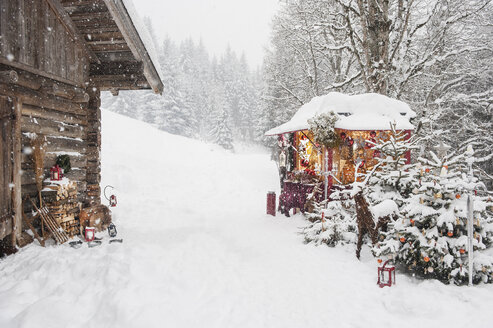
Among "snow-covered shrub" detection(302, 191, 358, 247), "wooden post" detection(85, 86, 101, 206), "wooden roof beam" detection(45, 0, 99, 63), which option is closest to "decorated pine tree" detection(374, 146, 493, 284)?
"snow-covered shrub" detection(302, 191, 358, 247)

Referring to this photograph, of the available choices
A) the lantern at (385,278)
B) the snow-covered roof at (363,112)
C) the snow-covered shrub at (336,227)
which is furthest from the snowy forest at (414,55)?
the lantern at (385,278)

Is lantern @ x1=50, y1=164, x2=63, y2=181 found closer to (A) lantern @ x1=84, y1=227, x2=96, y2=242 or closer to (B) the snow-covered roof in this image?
(A) lantern @ x1=84, y1=227, x2=96, y2=242

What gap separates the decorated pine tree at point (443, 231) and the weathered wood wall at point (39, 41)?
7.67 m

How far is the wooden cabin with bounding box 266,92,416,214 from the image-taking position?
1009cm

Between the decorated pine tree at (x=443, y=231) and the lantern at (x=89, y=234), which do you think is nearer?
the decorated pine tree at (x=443, y=231)

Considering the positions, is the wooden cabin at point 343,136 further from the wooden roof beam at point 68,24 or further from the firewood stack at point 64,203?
the wooden roof beam at point 68,24

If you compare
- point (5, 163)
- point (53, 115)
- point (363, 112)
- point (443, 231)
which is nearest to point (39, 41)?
point (53, 115)

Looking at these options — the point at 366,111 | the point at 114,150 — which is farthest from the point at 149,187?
the point at 366,111

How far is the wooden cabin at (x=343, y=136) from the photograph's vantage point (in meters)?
10.1

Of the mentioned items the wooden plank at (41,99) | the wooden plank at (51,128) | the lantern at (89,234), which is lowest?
the lantern at (89,234)

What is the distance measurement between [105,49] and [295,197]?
761cm

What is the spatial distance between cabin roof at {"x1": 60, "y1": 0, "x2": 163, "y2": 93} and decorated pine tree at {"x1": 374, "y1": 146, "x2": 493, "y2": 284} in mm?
7005

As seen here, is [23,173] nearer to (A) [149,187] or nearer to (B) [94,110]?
(B) [94,110]

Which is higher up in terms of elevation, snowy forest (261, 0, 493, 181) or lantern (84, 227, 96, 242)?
snowy forest (261, 0, 493, 181)
